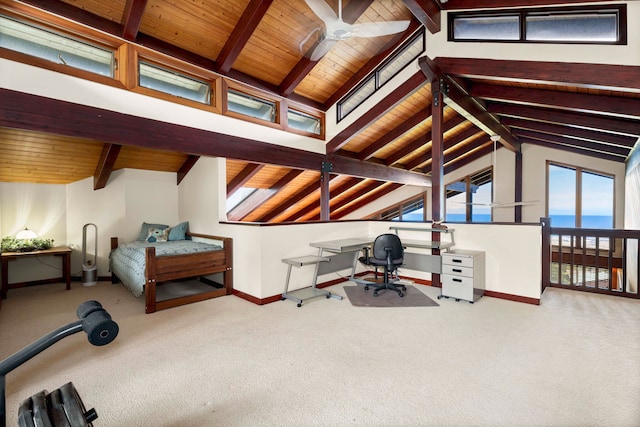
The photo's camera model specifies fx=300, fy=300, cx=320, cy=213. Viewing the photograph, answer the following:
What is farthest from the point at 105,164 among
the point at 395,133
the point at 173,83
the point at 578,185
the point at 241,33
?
the point at 578,185

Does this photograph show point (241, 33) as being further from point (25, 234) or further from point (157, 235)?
point (25, 234)

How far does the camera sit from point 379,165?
7328mm

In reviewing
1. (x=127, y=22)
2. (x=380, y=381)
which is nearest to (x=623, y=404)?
(x=380, y=381)

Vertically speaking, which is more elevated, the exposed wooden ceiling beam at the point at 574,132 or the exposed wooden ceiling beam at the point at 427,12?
the exposed wooden ceiling beam at the point at 427,12

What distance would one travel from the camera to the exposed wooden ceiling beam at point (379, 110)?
4.79 m

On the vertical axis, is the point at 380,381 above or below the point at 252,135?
below

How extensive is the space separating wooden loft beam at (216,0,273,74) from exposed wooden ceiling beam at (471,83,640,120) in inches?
141

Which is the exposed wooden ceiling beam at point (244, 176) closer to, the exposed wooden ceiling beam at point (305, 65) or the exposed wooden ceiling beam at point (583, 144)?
the exposed wooden ceiling beam at point (305, 65)

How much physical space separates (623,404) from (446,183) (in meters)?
8.24

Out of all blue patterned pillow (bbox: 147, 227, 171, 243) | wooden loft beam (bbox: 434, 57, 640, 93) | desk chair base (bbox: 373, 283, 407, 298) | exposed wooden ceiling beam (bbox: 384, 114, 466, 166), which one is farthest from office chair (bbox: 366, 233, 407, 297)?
exposed wooden ceiling beam (bbox: 384, 114, 466, 166)

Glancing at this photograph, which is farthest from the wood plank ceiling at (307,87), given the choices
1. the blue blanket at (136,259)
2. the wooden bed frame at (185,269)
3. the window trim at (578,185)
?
the wooden bed frame at (185,269)

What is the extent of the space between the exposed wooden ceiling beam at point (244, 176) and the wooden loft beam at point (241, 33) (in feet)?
5.28

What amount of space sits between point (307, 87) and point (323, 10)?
302 cm

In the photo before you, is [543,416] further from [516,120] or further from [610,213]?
[610,213]
